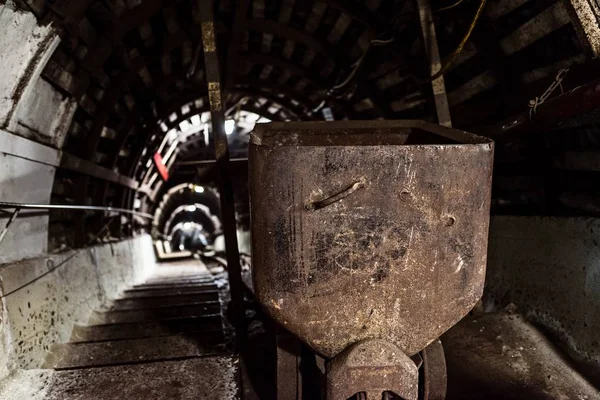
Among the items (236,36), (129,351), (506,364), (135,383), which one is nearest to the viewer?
(135,383)

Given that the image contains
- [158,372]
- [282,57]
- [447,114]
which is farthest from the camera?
[282,57]

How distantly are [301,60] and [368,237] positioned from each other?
4.21 m

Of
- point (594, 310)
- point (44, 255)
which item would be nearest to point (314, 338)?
point (594, 310)

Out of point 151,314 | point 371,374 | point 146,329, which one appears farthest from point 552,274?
point 151,314

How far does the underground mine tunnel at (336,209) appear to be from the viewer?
210cm

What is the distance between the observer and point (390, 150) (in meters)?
2.06

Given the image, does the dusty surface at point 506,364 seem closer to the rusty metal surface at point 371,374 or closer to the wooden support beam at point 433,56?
the rusty metal surface at point 371,374

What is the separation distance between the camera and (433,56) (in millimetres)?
3504

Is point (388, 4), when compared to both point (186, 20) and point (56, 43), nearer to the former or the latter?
point (186, 20)

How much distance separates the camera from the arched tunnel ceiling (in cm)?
324

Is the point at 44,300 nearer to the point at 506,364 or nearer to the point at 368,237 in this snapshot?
the point at 368,237

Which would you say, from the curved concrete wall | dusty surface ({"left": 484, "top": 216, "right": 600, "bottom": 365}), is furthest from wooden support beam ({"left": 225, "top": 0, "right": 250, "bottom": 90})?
dusty surface ({"left": 484, "top": 216, "right": 600, "bottom": 365})

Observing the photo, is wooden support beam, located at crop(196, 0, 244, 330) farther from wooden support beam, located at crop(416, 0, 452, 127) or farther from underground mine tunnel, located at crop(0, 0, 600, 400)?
wooden support beam, located at crop(416, 0, 452, 127)

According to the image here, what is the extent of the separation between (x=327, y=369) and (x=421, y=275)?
662 mm
